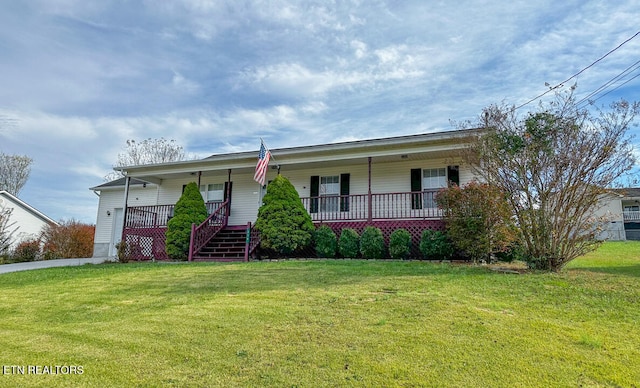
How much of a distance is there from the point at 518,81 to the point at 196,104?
13.8 meters

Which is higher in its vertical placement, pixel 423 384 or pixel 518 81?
pixel 518 81

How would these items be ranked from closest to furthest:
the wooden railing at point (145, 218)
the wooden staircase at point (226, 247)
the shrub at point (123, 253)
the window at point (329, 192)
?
the wooden staircase at point (226, 247) → the shrub at point (123, 253) → the window at point (329, 192) → the wooden railing at point (145, 218)

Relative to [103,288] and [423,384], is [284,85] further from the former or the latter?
[423,384]

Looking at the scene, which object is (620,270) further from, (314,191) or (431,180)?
(314,191)

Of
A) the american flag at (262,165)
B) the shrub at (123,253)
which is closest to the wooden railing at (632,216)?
the american flag at (262,165)

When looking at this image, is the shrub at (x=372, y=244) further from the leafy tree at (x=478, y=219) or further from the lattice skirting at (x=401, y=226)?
the leafy tree at (x=478, y=219)

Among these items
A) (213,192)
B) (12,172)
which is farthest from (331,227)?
(12,172)

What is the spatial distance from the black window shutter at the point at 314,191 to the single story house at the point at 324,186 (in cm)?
4

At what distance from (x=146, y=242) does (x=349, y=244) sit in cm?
875

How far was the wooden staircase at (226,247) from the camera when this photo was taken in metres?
13.2

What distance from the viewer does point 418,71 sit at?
44.2 ft

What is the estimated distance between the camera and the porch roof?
12148 mm

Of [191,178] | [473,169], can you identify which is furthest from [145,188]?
[473,169]

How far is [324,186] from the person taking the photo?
1542 cm
